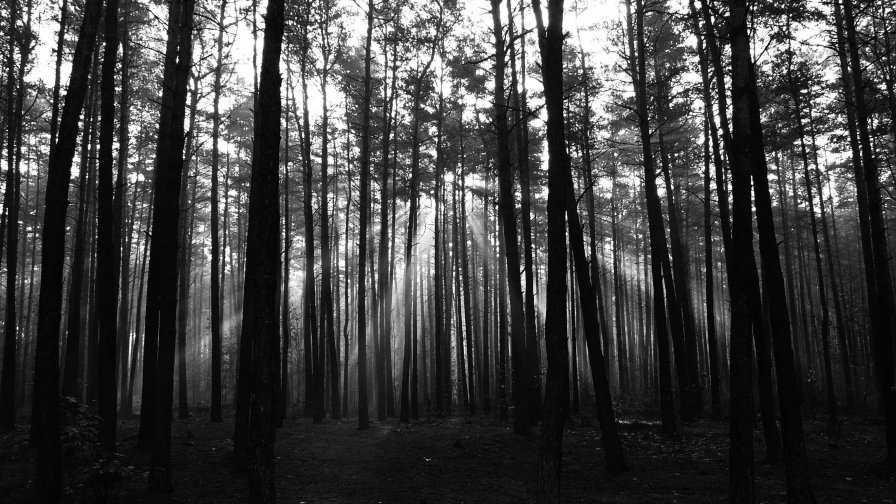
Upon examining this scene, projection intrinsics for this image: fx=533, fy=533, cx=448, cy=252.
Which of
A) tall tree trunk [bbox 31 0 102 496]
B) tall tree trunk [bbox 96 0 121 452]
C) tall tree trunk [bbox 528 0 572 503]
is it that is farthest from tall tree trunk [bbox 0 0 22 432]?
tall tree trunk [bbox 528 0 572 503]

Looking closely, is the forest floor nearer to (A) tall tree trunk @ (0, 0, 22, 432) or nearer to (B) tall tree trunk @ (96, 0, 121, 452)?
(B) tall tree trunk @ (96, 0, 121, 452)

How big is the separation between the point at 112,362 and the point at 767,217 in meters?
11.3

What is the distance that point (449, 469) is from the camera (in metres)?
10.7

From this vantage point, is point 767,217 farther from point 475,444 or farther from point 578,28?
point 578,28

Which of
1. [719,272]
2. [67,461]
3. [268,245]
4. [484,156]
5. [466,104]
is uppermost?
[466,104]

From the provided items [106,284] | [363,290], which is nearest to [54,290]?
[106,284]

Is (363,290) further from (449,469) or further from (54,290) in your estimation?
(54,290)

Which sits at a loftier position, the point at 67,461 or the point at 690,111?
the point at 690,111

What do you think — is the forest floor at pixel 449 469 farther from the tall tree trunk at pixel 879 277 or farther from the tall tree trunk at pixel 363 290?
the tall tree trunk at pixel 879 277

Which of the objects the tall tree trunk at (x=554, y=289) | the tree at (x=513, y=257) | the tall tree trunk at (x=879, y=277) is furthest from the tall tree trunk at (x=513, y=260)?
the tall tree trunk at (x=879, y=277)

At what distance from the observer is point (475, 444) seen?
12703 mm

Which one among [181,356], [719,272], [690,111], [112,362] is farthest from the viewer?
[719,272]

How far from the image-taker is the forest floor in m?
8.38

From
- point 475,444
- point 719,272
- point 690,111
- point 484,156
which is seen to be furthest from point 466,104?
point 719,272
